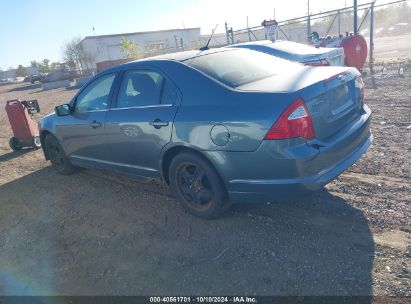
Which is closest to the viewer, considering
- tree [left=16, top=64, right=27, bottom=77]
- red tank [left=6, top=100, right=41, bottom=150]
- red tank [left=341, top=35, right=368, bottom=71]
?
red tank [left=6, top=100, right=41, bottom=150]

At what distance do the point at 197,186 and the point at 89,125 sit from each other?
1967 mm

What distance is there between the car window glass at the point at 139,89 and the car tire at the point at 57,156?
2.07 meters

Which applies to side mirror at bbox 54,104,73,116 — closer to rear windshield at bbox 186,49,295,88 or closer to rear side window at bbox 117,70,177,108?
rear side window at bbox 117,70,177,108

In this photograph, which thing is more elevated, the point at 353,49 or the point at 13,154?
the point at 353,49

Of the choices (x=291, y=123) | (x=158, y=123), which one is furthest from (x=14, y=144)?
(x=291, y=123)

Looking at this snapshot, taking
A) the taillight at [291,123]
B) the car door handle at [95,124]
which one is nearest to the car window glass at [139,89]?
the car door handle at [95,124]

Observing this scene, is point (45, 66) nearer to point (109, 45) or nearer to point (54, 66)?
point (54, 66)

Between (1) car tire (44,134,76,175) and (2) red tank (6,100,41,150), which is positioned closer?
(1) car tire (44,134,76,175)

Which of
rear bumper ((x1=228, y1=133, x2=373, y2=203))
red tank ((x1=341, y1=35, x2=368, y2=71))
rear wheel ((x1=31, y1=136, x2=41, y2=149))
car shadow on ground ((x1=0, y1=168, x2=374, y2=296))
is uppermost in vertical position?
red tank ((x1=341, y1=35, x2=368, y2=71))

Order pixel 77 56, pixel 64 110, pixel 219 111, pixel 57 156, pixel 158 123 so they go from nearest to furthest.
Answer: pixel 219 111, pixel 158 123, pixel 64 110, pixel 57 156, pixel 77 56

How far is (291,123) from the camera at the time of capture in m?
3.01

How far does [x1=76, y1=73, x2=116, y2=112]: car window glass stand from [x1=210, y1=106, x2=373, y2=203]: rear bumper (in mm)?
2026

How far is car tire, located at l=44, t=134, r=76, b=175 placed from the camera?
5913mm

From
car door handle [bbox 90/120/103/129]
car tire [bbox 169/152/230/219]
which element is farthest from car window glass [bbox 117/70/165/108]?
car tire [bbox 169/152/230/219]
